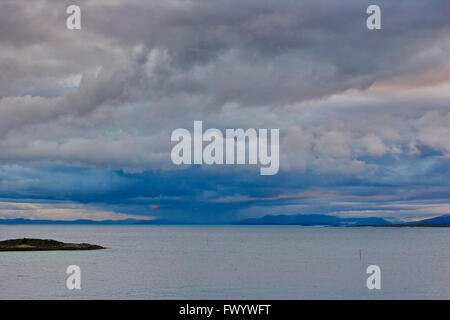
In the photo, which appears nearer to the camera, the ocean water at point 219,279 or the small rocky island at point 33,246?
the ocean water at point 219,279

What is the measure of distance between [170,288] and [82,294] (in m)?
15.1

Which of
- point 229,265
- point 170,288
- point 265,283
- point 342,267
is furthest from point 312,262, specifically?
point 170,288

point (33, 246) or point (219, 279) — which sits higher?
point (33, 246)

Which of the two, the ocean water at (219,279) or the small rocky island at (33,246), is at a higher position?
the small rocky island at (33,246)

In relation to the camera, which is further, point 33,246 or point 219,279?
point 33,246

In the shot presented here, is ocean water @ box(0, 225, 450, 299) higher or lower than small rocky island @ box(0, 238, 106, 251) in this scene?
lower

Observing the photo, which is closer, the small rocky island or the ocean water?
the ocean water

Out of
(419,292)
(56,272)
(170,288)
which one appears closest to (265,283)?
(170,288)
